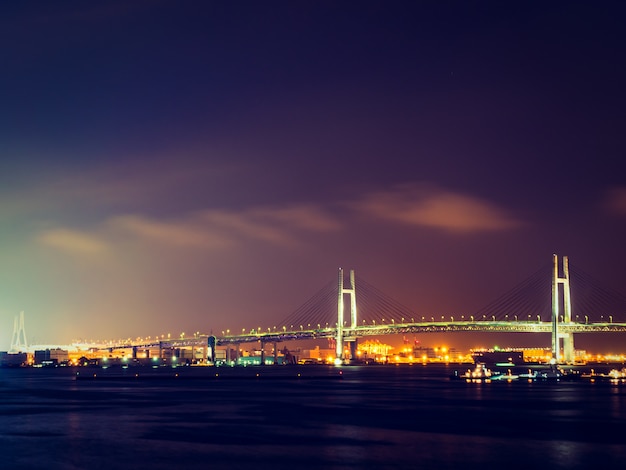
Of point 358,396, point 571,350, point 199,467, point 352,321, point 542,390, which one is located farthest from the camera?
point 352,321

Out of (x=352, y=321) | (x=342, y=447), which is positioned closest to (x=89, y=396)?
(x=342, y=447)

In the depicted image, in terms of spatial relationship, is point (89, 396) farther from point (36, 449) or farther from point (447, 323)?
point (447, 323)

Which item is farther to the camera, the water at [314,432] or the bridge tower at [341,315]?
the bridge tower at [341,315]

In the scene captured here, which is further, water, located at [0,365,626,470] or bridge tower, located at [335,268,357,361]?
bridge tower, located at [335,268,357,361]

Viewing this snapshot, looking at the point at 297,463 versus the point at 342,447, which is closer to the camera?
the point at 297,463

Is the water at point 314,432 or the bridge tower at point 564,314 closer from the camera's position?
the water at point 314,432

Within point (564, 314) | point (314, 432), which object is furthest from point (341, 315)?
point (314, 432)

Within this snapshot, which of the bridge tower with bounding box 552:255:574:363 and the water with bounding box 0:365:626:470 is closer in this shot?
the water with bounding box 0:365:626:470

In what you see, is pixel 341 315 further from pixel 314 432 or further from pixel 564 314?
pixel 314 432
